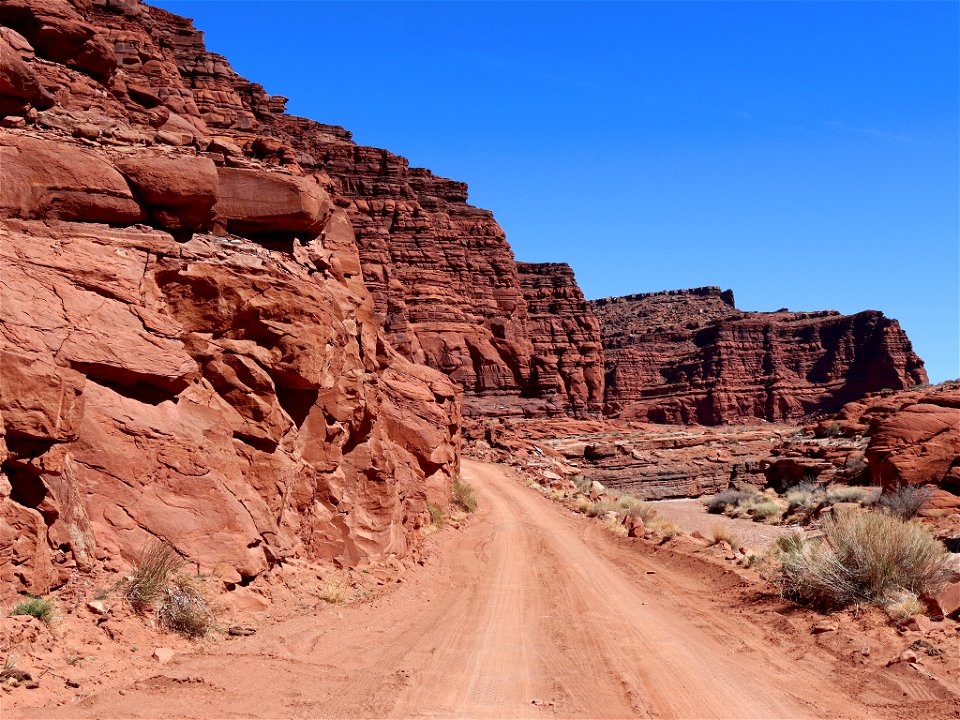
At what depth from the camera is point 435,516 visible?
19.5 metres

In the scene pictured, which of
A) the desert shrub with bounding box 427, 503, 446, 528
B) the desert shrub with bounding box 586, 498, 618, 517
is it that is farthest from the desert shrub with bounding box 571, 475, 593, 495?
the desert shrub with bounding box 427, 503, 446, 528

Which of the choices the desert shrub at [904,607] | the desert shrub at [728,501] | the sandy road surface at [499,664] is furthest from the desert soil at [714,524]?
the desert shrub at [904,607]

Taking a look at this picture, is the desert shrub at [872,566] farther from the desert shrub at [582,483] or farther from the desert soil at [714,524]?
the desert shrub at [582,483]

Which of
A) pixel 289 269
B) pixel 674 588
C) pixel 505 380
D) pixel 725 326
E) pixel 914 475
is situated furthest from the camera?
pixel 725 326

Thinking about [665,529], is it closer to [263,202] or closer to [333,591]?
[333,591]

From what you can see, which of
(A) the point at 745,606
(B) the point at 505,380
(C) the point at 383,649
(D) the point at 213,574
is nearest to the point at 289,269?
(D) the point at 213,574

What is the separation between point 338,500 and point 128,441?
4.69m

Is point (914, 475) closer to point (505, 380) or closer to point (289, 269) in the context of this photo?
point (289, 269)

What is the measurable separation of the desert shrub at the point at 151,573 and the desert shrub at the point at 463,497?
15692 mm

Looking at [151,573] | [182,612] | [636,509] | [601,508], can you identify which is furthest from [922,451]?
[151,573]

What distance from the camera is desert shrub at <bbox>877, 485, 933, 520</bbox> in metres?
19.9

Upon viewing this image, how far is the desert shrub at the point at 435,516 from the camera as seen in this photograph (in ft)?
63.5

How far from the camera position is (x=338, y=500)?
41.8ft

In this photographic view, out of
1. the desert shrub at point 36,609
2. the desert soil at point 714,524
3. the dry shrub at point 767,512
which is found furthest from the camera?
the dry shrub at point 767,512
